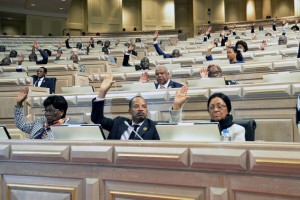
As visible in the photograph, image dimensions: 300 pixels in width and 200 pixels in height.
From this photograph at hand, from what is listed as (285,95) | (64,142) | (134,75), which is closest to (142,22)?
(134,75)

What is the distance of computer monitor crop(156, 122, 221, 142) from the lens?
5.97 ft

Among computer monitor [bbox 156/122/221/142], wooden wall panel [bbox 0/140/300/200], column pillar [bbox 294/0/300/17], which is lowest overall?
wooden wall panel [bbox 0/140/300/200]

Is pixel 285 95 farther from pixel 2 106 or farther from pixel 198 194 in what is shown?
pixel 2 106

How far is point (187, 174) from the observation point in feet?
4.58

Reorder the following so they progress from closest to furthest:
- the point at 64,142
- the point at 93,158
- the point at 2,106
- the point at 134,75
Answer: the point at 93,158 < the point at 64,142 < the point at 2,106 < the point at 134,75

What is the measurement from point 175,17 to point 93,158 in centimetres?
1973

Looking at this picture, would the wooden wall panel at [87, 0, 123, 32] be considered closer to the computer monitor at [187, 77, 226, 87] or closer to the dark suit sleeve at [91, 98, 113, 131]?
the computer monitor at [187, 77, 226, 87]

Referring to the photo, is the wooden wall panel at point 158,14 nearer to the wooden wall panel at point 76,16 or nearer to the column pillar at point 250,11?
the wooden wall panel at point 76,16

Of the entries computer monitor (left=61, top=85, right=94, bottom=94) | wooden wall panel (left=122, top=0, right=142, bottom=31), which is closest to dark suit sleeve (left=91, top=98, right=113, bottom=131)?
computer monitor (left=61, top=85, right=94, bottom=94)

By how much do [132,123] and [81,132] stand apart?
2.42ft

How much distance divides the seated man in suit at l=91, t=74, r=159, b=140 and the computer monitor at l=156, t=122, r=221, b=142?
617 millimetres

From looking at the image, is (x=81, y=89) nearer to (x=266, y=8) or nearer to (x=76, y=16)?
(x=76, y=16)

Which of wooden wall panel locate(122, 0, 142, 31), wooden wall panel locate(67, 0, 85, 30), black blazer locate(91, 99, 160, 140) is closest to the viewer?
black blazer locate(91, 99, 160, 140)

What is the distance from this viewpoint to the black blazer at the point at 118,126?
271 centimetres
